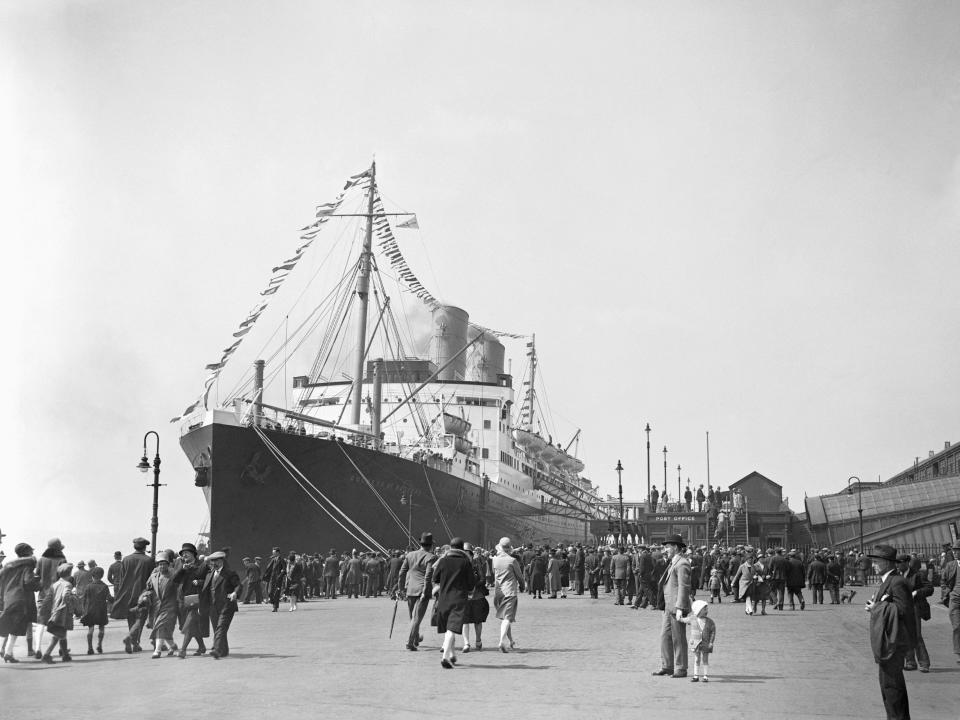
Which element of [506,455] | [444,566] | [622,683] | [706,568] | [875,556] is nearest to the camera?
[875,556]

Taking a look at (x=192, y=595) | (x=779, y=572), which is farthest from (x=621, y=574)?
(x=192, y=595)

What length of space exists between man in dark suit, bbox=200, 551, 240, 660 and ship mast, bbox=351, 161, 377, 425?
1101 inches

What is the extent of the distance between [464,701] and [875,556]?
11.9ft

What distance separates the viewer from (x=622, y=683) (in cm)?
989

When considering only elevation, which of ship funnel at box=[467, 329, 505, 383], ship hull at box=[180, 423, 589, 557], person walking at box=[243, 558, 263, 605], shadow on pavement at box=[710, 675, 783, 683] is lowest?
shadow on pavement at box=[710, 675, 783, 683]

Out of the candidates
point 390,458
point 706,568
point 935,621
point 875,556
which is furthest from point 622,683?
point 390,458

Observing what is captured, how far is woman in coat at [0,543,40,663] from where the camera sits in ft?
40.4

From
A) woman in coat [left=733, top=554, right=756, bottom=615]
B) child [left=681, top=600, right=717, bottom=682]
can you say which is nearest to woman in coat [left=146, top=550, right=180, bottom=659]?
child [left=681, top=600, right=717, bottom=682]

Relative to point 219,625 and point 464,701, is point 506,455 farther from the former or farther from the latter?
A: point 464,701

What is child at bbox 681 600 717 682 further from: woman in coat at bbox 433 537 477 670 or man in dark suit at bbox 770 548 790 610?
man in dark suit at bbox 770 548 790 610

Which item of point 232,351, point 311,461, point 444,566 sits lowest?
point 444,566

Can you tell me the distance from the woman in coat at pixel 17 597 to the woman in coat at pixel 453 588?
4.95 meters

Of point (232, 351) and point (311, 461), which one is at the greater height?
point (232, 351)

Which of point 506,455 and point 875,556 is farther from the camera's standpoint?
point 506,455
